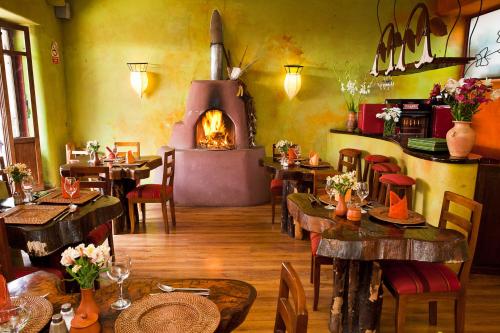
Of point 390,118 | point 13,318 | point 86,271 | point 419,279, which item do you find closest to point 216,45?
point 390,118

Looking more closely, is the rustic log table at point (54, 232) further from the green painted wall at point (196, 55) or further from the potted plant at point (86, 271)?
the green painted wall at point (196, 55)

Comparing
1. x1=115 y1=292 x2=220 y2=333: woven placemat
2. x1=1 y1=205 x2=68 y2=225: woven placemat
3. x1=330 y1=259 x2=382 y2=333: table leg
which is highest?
x1=1 y1=205 x2=68 y2=225: woven placemat

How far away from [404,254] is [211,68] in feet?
15.2

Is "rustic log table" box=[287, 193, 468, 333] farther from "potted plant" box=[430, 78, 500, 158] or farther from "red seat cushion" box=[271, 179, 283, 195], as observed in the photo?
"red seat cushion" box=[271, 179, 283, 195]

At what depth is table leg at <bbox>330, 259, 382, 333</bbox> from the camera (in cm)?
238

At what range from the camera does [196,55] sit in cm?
613

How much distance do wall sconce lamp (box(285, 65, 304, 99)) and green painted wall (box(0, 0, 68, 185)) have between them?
3693mm

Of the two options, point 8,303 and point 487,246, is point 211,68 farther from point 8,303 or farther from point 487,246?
point 8,303

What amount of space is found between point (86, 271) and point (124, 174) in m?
3.08

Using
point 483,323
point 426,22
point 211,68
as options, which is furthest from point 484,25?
point 483,323

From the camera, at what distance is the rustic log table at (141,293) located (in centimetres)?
145

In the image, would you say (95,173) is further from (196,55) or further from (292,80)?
(292,80)

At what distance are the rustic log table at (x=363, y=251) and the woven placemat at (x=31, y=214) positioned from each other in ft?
5.64

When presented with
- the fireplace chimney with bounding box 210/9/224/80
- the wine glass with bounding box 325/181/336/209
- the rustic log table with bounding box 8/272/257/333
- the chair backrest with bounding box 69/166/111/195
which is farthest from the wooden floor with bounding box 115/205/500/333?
the fireplace chimney with bounding box 210/9/224/80
